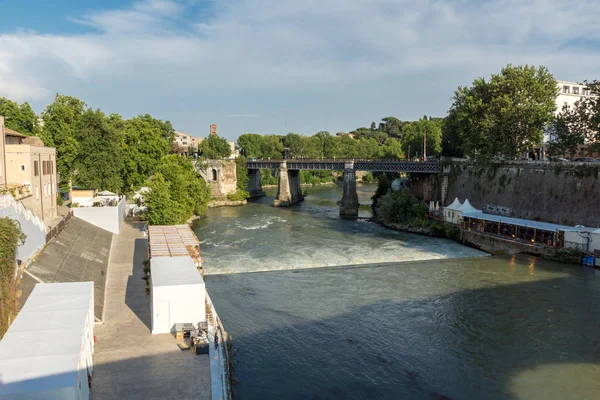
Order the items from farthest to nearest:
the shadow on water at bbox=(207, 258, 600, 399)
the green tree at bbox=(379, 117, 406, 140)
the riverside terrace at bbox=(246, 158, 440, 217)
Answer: the green tree at bbox=(379, 117, 406, 140) < the riverside terrace at bbox=(246, 158, 440, 217) < the shadow on water at bbox=(207, 258, 600, 399)

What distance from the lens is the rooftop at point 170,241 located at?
24844 mm

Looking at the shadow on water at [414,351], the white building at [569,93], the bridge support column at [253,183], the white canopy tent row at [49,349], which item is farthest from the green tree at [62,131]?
the white building at [569,93]

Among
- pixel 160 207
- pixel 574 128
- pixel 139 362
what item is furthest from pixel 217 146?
pixel 139 362

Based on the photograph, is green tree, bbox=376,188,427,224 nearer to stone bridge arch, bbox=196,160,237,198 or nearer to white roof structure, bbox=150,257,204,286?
white roof structure, bbox=150,257,204,286

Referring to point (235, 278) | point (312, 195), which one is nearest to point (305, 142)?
point (312, 195)

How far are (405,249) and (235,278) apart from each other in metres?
14.5

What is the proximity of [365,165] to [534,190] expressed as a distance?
2472cm

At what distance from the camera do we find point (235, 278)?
29.2 m

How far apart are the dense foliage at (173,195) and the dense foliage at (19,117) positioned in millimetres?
12573

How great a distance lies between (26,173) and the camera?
3089 centimetres

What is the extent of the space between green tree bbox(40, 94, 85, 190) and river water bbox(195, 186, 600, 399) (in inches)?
673

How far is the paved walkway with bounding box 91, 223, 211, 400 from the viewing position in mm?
12930

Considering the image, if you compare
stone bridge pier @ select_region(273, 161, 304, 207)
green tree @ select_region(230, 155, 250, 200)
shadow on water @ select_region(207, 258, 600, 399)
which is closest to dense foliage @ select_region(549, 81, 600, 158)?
shadow on water @ select_region(207, 258, 600, 399)

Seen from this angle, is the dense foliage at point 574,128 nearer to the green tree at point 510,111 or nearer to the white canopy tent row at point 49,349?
the green tree at point 510,111
